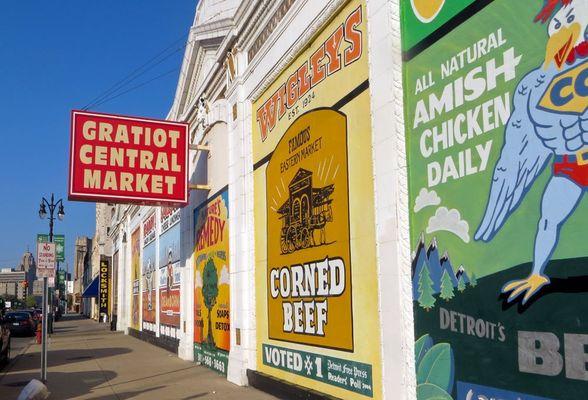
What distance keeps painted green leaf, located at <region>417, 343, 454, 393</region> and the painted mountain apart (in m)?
0.61

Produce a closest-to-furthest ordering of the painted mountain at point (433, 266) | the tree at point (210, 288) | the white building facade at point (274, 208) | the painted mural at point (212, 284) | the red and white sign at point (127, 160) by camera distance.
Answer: the painted mountain at point (433, 266) → the white building facade at point (274, 208) → the red and white sign at point (127, 160) → the painted mural at point (212, 284) → the tree at point (210, 288)

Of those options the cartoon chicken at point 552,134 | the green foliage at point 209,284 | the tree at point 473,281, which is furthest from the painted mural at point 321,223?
the green foliage at point 209,284

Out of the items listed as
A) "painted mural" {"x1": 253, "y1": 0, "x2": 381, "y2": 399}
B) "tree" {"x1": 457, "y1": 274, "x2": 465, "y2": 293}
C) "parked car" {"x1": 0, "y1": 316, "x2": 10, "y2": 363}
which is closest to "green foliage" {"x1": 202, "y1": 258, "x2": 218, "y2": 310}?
"painted mural" {"x1": 253, "y1": 0, "x2": 381, "y2": 399}

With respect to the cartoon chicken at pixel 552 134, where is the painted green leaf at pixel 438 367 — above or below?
below

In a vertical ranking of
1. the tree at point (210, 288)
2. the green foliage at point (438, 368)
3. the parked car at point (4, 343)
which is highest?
the tree at point (210, 288)

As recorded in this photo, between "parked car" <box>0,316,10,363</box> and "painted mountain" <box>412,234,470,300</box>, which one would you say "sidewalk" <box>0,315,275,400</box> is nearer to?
"parked car" <box>0,316,10,363</box>

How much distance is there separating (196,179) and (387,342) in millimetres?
12375

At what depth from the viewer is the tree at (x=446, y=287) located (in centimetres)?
595

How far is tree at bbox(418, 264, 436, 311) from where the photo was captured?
6262 millimetres

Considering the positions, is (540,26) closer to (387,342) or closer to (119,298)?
(387,342)

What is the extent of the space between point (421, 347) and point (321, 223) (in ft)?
10.2

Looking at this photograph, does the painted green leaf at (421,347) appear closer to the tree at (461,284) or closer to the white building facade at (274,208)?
the white building facade at (274,208)

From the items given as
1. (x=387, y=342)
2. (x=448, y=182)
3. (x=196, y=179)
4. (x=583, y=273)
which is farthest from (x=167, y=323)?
(x=583, y=273)

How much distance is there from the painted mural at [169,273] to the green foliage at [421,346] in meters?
13.8
